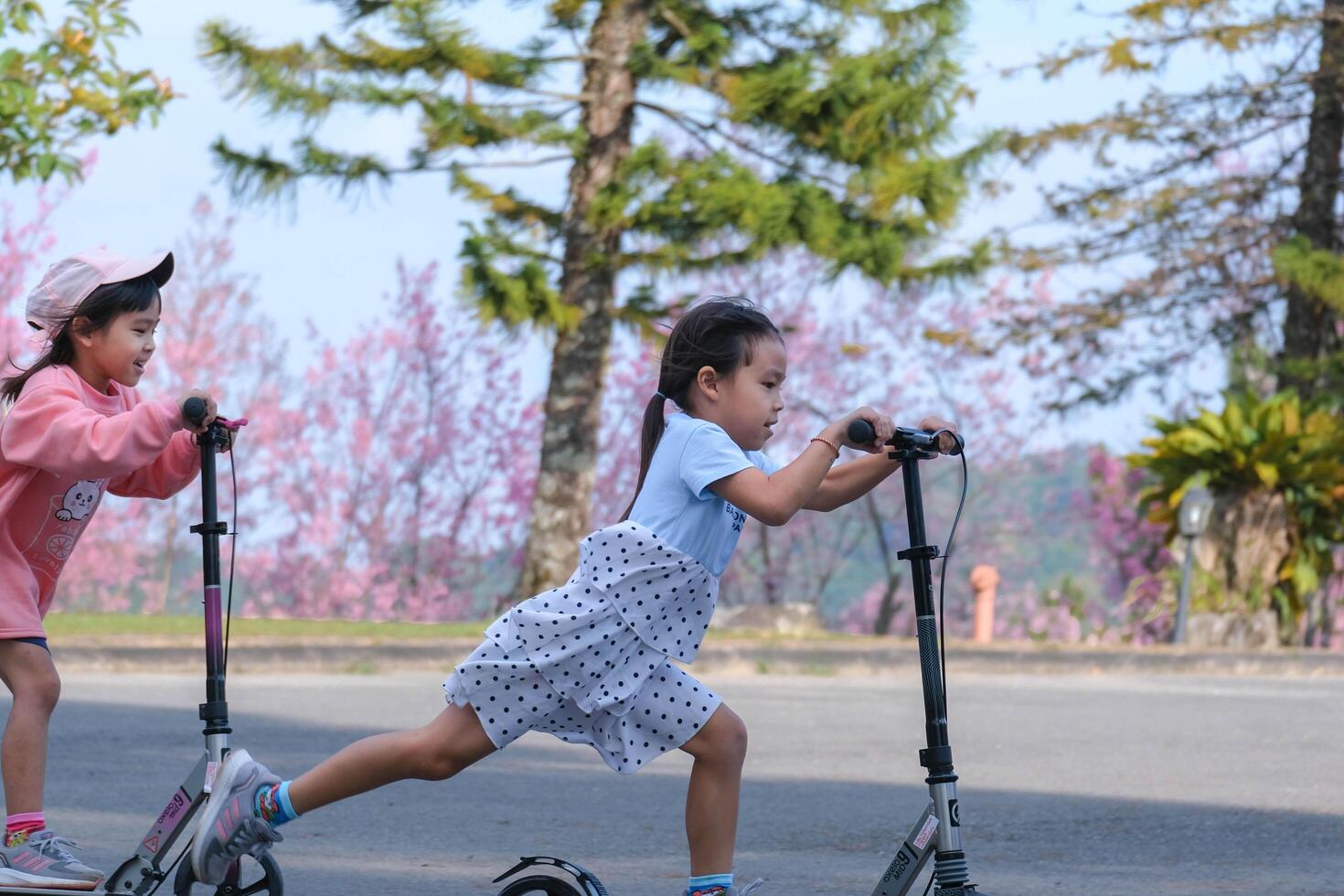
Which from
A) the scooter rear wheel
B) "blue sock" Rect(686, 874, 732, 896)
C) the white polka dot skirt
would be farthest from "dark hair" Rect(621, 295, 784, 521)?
the scooter rear wheel

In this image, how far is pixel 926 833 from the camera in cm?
298

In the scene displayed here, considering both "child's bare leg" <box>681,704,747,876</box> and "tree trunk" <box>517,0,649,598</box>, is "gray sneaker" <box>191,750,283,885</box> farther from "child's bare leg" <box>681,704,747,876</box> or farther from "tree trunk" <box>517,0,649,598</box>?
"tree trunk" <box>517,0,649,598</box>

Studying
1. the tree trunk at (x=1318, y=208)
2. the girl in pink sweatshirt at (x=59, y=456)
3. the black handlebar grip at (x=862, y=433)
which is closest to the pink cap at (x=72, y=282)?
the girl in pink sweatshirt at (x=59, y=456)

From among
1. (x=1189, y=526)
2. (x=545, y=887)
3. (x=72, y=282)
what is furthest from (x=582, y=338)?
(x=545, y=887)

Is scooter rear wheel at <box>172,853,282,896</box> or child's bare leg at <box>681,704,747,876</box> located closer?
child's bare leg at <box>681,704,747,876</box>

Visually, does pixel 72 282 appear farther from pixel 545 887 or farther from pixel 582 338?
pixel 582 338

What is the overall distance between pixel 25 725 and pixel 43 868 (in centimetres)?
31

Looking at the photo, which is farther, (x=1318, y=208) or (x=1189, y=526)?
(x=1318, y=208)

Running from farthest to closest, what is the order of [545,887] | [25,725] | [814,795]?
[814,795], [25,725], [545,887]

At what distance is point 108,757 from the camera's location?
6.57m

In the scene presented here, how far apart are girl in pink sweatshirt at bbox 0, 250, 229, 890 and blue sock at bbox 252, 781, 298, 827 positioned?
43 centimetres

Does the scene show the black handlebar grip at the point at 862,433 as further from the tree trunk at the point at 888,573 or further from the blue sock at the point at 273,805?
the tree trunk at the point at 888,573

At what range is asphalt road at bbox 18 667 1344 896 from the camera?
14.6ft

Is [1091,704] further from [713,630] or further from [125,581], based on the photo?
[125,581]
